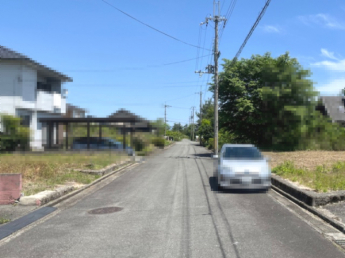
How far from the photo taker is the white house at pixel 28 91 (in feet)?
75.2

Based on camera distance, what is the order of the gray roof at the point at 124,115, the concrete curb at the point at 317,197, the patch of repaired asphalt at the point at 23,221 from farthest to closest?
the gray roof at the point at 124,115
the concrete curb at the point at 317,197
the patch of repaired asphalt at the point at 23,221

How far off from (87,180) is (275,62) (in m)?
19.4

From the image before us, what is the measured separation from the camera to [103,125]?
28.2m

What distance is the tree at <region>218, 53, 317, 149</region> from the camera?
2561 cm

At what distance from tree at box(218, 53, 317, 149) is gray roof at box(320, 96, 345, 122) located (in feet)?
35.7

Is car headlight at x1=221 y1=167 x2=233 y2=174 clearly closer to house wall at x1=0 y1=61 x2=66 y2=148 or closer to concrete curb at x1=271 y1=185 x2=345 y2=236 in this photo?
concrete curb at x1=271 y1=185 x2=345 y2=236

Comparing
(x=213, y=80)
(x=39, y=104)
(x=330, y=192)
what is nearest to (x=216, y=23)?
(x=213, y=80)

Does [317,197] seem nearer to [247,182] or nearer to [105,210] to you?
[247,182]

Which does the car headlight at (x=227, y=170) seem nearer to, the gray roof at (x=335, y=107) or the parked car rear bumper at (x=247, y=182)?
the parked car rear bumper at (x=247, y=182)

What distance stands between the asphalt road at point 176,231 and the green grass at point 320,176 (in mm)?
1687

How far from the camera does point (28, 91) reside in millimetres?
23938

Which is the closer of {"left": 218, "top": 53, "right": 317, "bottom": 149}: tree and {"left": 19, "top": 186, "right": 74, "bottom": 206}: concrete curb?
{"left": 19, "top": 186, "right": 74, "bottom": 206}: concrete curb

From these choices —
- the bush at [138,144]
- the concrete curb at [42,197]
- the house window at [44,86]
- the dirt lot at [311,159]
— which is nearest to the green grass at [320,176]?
the dirt lot at [311,159]

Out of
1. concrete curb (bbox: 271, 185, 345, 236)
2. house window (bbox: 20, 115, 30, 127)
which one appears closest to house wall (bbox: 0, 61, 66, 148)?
house window (bbox: 20, 115, 30, 127)
